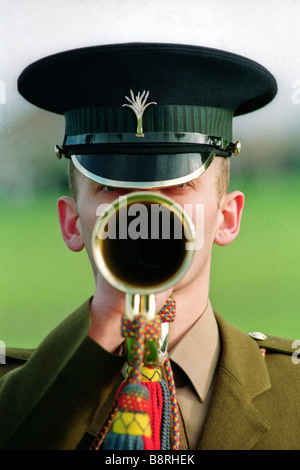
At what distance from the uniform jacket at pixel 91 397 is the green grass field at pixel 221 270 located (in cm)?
105

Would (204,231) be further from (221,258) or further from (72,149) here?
(221,258)

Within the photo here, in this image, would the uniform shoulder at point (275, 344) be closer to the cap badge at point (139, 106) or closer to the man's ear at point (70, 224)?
the man's ear at point (70, 224)

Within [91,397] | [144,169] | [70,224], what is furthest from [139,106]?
[91,397]

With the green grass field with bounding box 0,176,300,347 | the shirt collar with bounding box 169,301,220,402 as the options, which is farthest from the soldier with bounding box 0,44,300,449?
the green grass field with bounding box 0,176,300,347

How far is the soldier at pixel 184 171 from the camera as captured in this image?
7.43ft

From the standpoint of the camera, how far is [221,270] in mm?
3520

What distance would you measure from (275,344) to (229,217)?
0.66 m

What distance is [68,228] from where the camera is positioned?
260 cm

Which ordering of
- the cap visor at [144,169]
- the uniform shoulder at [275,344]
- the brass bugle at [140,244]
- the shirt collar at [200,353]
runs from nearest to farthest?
1. the brass bugle at [140,244]
2. the cap visor at [144,169]
3. the shirt collar at [200,353]
4. the uniform shoulder at [275,344]

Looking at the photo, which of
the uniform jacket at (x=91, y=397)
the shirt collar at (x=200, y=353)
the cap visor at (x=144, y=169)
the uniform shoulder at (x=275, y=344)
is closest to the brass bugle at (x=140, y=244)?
the uniform jacket at (x=91, y=397)

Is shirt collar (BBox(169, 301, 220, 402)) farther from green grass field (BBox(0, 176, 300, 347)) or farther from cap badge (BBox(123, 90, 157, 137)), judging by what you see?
green grass field (BBox(0, 176, 300, 347))

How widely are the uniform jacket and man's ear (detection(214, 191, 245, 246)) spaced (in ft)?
1.41

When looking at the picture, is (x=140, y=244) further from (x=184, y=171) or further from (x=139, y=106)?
(x=139, y=106)
